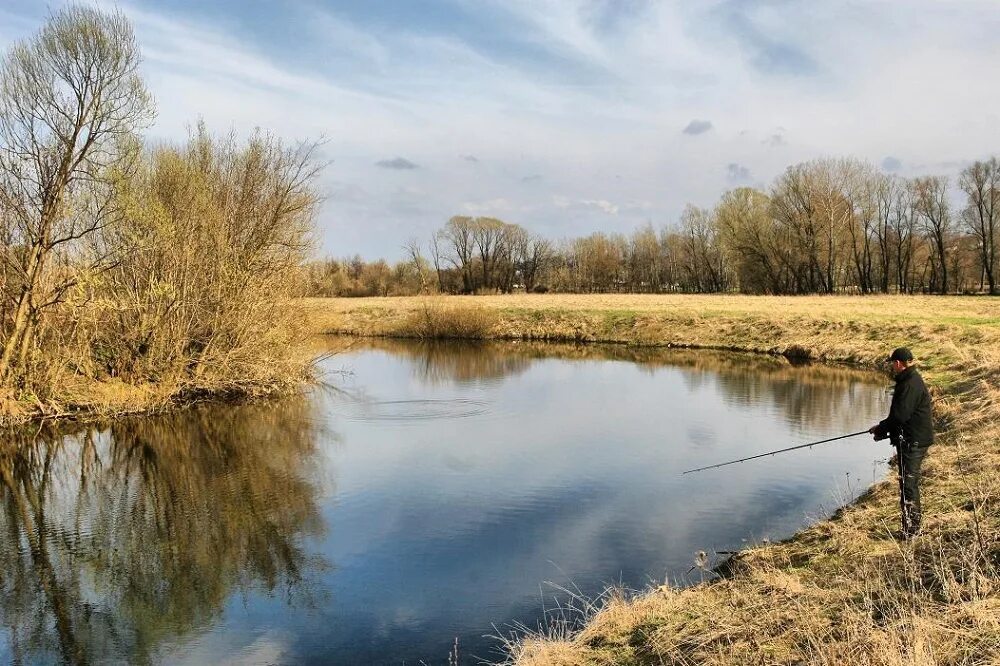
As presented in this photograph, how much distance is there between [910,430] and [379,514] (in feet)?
23.6

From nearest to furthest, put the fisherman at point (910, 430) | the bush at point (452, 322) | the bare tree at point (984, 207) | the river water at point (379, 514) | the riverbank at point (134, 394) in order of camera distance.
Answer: the fisherman at point (910, 430)
the river water at point (379, 514)
the riverbank at point (134, 394)
the bush at point (452, 322)
the bare tree at point (984, 207)

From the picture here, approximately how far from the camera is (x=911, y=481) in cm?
717

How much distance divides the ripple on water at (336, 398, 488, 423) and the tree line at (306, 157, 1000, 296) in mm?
31919

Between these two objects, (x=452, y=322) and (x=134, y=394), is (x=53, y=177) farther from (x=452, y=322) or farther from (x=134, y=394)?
(x=452, y=322)

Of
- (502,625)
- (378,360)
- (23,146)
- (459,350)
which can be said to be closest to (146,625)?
(502,625)

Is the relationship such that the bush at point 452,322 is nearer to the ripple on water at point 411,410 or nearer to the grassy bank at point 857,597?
the ripple on water at point 411,410

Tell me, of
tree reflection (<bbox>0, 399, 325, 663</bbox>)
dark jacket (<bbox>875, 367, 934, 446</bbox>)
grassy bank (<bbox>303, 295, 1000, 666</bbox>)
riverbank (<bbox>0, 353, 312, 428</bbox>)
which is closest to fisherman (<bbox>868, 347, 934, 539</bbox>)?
dark jacket (<bbox>875, 367, 934, 446</bbox>)

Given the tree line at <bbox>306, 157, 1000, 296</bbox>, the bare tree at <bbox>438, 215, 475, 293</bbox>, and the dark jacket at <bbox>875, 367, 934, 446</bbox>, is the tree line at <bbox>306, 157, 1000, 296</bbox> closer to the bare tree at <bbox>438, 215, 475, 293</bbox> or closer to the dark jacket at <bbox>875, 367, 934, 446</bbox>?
the bare tree at <bbox>438, 215, 475, 293</bbox>

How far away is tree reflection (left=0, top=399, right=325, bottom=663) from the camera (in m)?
7.36

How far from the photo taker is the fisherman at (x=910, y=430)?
7.09 metres

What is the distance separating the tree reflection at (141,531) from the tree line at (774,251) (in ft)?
123

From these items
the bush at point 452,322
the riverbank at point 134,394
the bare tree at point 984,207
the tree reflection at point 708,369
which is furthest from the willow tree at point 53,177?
the bare tree at point 984,207

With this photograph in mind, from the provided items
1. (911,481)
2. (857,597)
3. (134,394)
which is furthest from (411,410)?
(857,597)

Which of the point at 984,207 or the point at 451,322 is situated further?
the point at 984,207
